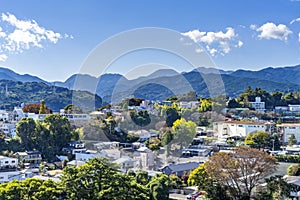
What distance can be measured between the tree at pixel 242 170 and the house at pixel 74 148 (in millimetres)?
4698

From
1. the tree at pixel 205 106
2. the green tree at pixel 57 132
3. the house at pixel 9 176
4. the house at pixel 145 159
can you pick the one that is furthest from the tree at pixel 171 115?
the house at pixel 9 176

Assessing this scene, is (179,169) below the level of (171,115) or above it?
below

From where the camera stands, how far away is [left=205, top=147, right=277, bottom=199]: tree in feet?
16.8

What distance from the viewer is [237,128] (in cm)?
1161

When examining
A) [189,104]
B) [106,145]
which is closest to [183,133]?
[106,145]

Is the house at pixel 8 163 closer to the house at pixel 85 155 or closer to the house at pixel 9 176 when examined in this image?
the house at pixel 9 176

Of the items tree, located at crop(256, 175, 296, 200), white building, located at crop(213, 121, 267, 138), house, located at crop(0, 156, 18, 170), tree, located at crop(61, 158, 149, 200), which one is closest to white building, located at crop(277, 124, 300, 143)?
white building, located at crop(213, 121, 267, 138)

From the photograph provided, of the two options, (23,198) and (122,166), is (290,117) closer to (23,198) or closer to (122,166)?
(122,166)

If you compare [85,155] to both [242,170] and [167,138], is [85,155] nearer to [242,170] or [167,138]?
[167,138]

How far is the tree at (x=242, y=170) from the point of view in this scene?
16.8ft

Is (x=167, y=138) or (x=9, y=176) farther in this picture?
(x=167, y=138)

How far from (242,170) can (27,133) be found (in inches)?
250

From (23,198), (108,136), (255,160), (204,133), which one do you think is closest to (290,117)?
(204,133)

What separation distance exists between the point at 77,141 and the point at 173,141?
9.03 ft
